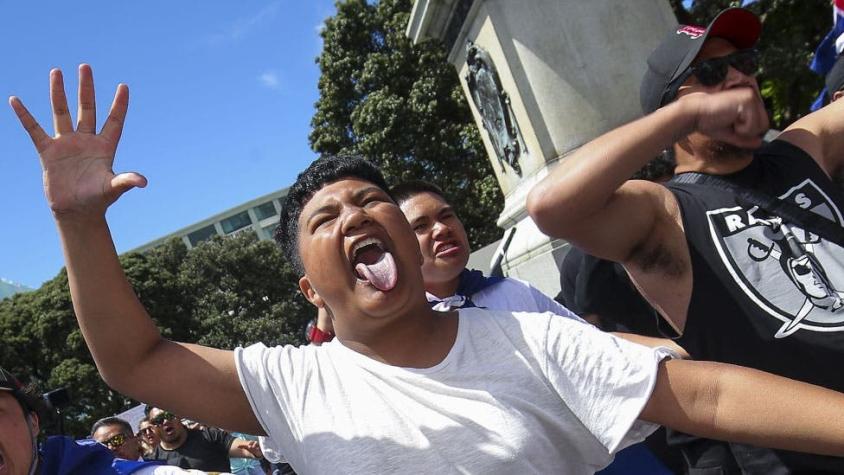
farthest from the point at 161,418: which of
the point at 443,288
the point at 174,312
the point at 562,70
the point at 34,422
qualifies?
the point at 174,312

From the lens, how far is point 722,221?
2031 millimetres

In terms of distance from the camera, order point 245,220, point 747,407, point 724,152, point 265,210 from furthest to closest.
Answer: point 265,210 → point 245,220 → point 724,152 → point 747,407

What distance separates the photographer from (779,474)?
2.03 m

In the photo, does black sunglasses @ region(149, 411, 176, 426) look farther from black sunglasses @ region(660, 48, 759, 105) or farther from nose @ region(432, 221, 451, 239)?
black sunglasses @ region(660, 48, 759, 105)

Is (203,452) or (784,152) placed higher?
(784,152)

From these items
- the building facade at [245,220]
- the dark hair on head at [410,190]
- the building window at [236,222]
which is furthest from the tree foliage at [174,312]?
the building window at [236,222]

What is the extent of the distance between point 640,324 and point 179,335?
34.5 meters

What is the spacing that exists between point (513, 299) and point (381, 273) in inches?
54.6

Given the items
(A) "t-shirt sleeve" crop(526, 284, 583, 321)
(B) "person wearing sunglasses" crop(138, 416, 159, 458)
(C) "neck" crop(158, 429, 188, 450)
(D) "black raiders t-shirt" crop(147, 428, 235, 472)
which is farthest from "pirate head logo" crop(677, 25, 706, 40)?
(B) "person wearing sunglasses" crop(138, 416, 159, 458)

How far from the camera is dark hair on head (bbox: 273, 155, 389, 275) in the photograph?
2027 mm

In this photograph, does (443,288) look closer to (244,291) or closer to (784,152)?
(784,152)

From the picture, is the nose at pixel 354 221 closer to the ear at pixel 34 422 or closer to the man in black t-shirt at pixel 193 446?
the ear at pixel 34 422

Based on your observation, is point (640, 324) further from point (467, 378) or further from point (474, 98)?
point (474, 98)

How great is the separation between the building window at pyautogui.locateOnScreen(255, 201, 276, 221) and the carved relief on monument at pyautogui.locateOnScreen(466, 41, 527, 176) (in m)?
80.9
